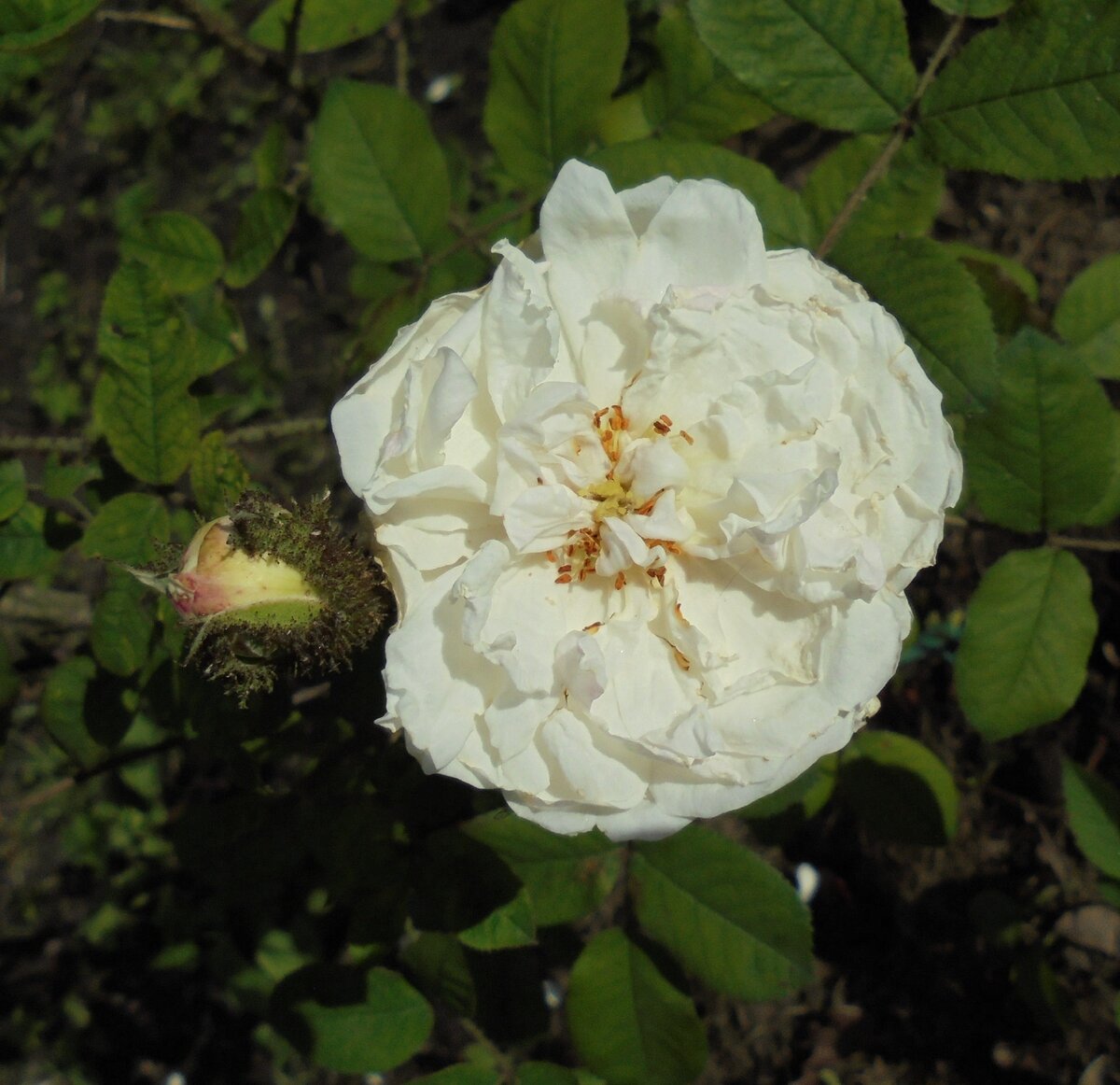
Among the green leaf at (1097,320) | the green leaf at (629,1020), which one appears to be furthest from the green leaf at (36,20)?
the green leaf at (1097,320)

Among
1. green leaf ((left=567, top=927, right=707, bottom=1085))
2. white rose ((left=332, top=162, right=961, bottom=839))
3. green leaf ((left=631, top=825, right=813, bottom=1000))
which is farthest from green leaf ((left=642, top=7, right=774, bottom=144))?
green leaf ((left=567, top=927, right=707, bottom=1085))

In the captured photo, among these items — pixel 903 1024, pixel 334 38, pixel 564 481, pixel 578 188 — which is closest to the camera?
pixel 578 188

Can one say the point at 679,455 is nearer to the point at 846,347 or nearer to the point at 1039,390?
the point at 846,347

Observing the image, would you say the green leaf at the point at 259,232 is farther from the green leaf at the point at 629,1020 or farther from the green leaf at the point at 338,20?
the green leaf at the point at 629,1020

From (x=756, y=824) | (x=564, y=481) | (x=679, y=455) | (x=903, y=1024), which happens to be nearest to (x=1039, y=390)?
(x=679, y=455)

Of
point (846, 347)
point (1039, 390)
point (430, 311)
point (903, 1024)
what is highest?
point (430, 311)

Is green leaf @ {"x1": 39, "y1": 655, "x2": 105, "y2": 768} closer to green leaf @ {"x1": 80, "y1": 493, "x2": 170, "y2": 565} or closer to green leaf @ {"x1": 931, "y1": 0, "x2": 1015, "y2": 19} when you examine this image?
green leaf @ {"x1": 80, "y1": 493, "x2": 170, "y2": 565}
